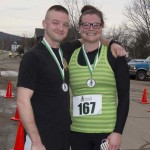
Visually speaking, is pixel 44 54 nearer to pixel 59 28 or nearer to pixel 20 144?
pixel 59 28

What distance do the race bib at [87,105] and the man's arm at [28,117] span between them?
0.62 m

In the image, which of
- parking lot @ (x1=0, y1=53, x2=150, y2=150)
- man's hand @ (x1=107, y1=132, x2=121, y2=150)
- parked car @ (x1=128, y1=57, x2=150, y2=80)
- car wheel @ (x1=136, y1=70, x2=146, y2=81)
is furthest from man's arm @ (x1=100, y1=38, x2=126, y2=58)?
car wheel @ (x1=136, y1=70, x2=146, y2=81)

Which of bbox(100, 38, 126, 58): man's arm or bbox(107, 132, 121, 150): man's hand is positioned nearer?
bbox(107, 132, 121, 150): man's hand

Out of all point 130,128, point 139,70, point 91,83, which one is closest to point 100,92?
point 91,83

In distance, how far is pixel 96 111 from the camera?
339cm

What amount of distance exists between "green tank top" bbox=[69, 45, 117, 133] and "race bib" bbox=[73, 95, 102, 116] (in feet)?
0.07

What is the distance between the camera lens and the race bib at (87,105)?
3.35 m

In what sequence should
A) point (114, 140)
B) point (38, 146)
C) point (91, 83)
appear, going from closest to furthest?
1. point (38, 146)
2. point (114, 140)
3. point (91, 83)

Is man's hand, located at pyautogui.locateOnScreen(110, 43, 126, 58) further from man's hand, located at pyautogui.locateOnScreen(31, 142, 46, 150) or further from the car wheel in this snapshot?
the car wheel

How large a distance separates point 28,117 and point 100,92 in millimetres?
748

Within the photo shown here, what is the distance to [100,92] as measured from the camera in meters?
3.36

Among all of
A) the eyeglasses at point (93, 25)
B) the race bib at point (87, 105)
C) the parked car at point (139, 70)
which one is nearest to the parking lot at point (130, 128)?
the race bib at point (87, 105)

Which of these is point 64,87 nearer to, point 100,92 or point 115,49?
point 100,92

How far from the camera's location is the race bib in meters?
3.35
